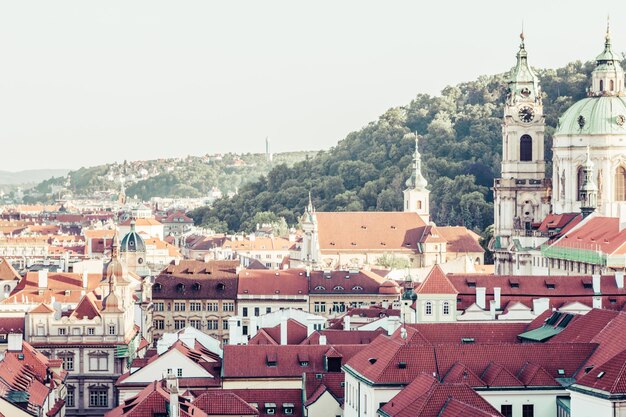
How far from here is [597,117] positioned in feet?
389

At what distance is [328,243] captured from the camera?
150 metres

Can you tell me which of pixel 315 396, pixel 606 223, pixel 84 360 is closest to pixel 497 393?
pixel 315 396

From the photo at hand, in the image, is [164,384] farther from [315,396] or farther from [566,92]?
[566,92]

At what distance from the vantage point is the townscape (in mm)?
63094

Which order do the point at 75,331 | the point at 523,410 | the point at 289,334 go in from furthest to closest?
1. the point at 75,331
2. the point at 289,334
3. the point at 523,410

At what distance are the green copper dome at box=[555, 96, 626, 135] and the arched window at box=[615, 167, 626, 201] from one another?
2517 millimetres

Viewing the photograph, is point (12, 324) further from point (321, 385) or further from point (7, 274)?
point (7, 274)

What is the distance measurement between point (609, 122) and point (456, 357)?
56.4m

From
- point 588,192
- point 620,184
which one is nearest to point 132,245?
point 588,192

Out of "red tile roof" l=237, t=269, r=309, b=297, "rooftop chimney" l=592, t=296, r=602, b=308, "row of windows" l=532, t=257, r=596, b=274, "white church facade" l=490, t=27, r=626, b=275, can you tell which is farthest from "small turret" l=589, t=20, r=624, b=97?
"rooftop chimney" l=592, t=296, r=602, b=308

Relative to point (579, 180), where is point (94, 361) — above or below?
below

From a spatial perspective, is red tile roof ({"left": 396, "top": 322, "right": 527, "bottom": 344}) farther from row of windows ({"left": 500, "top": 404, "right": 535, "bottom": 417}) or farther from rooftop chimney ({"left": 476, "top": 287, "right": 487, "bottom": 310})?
rooftop chimney ({"left": 476, "top": 287, "right": 487, "bottom": 310})

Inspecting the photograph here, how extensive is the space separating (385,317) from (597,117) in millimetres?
36494

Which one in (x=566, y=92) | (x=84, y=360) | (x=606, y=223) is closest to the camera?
(x=84, y=360)
